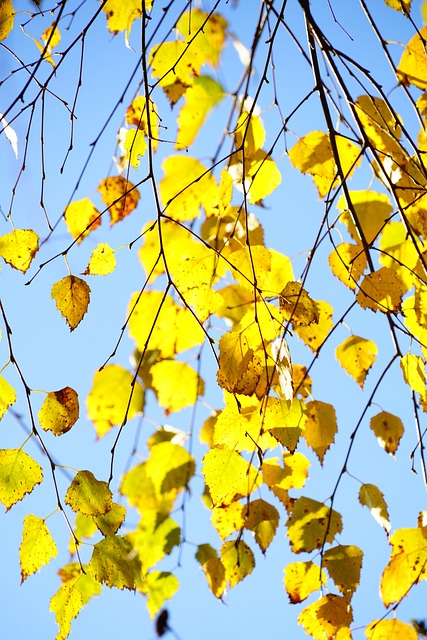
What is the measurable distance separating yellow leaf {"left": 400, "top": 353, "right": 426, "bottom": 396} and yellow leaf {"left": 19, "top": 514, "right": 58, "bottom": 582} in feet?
1.83

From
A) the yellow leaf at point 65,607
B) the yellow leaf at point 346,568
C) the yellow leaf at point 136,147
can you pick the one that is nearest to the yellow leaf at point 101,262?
the yellow leaf at point 136,147

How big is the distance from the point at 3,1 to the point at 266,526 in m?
1.03

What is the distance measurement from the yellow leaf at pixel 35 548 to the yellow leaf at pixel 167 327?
15.9 inches

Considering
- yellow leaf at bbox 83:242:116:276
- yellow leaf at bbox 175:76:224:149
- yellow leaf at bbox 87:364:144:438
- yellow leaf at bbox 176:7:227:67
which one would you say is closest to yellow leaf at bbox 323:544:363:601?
yellow leaf at bbox 87:364:144:438

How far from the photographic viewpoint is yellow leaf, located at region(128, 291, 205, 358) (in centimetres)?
115

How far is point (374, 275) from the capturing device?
91cm

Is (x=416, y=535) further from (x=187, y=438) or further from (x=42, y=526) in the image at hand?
(x=42, y=526)

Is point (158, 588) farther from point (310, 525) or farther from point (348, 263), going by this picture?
point (348, 263)

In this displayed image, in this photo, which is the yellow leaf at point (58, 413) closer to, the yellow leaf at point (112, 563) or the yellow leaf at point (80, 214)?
the yellow leaf at point (112, 563)

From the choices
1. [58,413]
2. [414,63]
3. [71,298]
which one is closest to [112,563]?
[58,413]

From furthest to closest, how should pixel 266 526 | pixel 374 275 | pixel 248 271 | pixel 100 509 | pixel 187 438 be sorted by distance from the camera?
pixel 187 438 → pixel 266 526 → pixel 248 271 → pixel 374 275 → pixel 100 509

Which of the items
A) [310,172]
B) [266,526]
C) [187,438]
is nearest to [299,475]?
Answer: [266,526]

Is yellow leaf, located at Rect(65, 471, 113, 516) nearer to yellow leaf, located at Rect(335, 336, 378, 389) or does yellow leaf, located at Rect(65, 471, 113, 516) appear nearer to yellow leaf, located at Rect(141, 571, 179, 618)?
yellow leaf, located at Rect(335, 336, 378, 389)

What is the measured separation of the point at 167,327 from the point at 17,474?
0.42m
